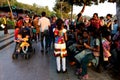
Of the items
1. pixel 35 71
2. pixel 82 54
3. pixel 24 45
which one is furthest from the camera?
pixel 24 45

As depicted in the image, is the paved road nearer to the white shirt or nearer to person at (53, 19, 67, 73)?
person at (53, 19, 67, 73)

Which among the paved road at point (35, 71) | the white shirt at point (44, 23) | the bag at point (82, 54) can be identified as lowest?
the paved road at point (35, 71)

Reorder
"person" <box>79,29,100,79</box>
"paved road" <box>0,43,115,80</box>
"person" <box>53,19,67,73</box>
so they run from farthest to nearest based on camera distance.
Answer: "person" <box>53,19,67,73</box> → "paved road" <box>0,43,115,80</box> → "person" <box>79,29,100,79</box>

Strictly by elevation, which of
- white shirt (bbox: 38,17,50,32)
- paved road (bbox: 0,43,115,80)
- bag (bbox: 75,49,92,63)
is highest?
white shirt (bbox: 38,17,50,32)

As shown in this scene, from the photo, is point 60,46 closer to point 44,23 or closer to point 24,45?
point 24,45

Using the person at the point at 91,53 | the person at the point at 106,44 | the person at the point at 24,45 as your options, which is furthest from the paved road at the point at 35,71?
the person at the point at 106,44

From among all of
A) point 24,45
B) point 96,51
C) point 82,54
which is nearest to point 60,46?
point 82,54

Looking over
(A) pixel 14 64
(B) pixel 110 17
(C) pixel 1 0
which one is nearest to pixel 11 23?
(C) pixel 1 0

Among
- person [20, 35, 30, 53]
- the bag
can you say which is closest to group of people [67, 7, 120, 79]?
the bag

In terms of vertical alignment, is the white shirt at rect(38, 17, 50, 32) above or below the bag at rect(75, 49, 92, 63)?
above

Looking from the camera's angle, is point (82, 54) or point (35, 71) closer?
point (82, 54)

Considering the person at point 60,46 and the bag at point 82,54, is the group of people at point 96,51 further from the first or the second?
the person at point 60,46

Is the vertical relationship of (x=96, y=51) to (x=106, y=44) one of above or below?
below

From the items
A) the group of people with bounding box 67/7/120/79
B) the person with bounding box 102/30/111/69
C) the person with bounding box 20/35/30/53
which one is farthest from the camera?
the person with bounding box 20/35/30/53
